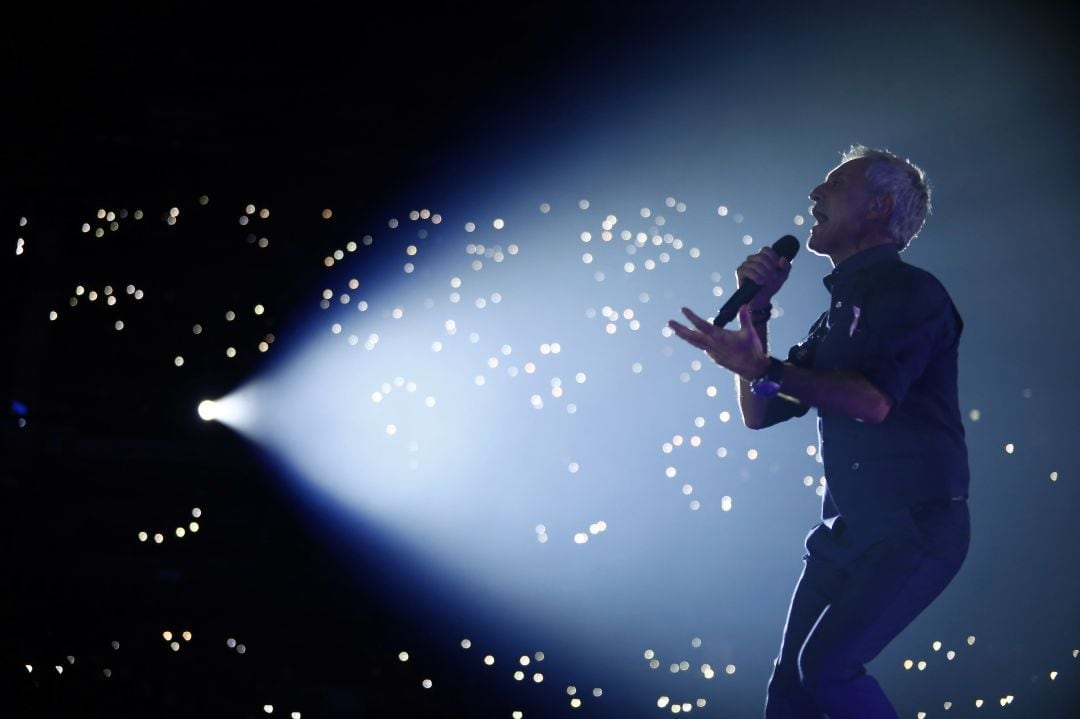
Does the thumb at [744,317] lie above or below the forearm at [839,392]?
above

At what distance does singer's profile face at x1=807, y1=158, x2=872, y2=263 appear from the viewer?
1916mm

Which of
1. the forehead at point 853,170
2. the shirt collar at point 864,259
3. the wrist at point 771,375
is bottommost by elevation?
the wrist at point 771,375

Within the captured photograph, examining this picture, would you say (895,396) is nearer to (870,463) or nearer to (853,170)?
(870,463)

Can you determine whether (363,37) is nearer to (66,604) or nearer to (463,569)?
(463,569)

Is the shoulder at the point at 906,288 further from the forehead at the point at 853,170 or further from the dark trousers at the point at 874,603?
the dark trousers at the point at 874,603

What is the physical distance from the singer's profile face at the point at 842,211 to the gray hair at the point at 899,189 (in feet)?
0.07

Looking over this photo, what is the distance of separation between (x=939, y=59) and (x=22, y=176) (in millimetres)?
3833

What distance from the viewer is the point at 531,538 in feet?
12.1

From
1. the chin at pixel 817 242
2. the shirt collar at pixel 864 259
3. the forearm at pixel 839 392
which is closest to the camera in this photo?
the forearm at pixel 839 392

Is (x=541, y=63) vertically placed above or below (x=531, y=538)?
above

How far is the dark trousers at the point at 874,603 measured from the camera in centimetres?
164

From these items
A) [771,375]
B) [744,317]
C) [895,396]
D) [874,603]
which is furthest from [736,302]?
[874,603]

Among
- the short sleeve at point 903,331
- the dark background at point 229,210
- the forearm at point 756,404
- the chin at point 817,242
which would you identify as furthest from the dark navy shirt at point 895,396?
the dark background at point 229,210

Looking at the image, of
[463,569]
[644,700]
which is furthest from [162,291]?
[644,700]
